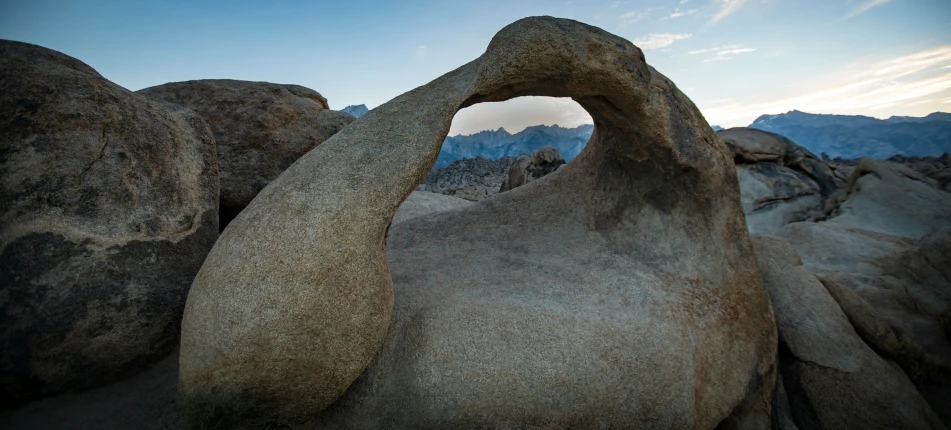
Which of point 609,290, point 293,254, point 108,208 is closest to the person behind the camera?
point 293,254

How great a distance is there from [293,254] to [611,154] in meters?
2.67

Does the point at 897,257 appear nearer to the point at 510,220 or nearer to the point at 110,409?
the point at 510,220

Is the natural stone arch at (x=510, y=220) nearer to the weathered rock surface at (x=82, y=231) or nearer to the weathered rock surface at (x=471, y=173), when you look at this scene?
the weathered rock surface at (x=82, y=231)

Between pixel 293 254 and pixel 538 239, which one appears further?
pixel 538 239

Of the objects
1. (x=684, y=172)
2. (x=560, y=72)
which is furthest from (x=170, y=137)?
(x=684, y=172)

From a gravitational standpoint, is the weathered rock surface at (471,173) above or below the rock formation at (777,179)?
below

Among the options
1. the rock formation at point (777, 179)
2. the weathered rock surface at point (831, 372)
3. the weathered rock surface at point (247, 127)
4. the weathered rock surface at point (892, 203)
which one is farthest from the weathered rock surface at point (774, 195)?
the weathered rock surface at point (247, 127)

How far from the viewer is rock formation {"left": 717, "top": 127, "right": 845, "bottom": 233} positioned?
28.4ft

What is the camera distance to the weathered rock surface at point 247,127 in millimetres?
3680

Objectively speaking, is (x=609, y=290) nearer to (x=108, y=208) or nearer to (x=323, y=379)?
(x=323, y=379)

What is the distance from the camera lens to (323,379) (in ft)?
7.45

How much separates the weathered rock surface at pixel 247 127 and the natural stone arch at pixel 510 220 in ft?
4.92

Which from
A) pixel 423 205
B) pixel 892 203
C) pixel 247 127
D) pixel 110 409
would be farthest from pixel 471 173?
pixel 110 409

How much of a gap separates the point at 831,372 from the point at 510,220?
2695 mm
